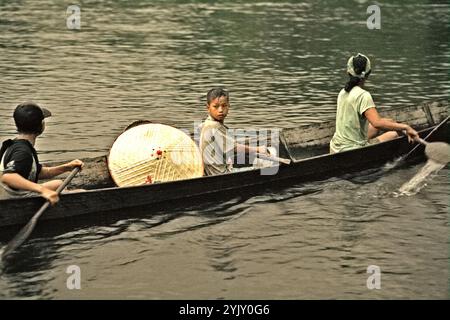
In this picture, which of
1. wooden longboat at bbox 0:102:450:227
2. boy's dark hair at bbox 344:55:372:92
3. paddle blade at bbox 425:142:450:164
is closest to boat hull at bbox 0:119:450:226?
wooden longboat at bbox 0:102:450:227

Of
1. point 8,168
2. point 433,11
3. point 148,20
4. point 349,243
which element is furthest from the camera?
point 433,11

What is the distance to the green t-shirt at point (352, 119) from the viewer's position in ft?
36.6

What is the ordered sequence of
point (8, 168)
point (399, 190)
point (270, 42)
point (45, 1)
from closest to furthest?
point (8, 168) → point (399, 190) → point (270, 42) → point (45, 1)

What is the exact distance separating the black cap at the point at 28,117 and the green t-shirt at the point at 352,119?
4.47m

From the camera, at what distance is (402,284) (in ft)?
26.9

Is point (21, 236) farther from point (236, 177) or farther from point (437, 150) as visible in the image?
point (437, 150)

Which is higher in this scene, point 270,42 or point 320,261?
point 270,42

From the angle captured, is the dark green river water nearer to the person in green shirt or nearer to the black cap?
the person in green shirt

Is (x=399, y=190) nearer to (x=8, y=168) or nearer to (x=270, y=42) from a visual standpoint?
A: (x=8, y=168)

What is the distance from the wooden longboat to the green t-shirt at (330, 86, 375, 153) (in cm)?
18

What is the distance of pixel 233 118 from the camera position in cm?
1574

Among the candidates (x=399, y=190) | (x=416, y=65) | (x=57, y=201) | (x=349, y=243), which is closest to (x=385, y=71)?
(x=416, y=65)

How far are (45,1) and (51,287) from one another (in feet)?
96.9

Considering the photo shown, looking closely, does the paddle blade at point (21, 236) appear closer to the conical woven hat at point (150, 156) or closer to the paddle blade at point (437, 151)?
the conical woven hat at point (150, 156)
